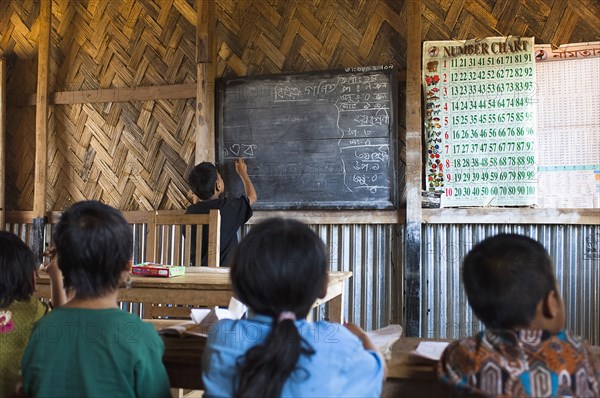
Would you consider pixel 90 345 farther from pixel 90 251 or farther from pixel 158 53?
pixel 158 53

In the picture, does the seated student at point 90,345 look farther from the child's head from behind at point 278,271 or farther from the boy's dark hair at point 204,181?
the boy's dark hair at point 204,181

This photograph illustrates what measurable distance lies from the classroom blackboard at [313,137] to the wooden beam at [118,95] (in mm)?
347

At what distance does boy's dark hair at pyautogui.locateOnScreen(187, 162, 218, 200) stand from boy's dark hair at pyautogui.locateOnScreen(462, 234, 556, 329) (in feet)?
8.55

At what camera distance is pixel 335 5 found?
13.8 ft

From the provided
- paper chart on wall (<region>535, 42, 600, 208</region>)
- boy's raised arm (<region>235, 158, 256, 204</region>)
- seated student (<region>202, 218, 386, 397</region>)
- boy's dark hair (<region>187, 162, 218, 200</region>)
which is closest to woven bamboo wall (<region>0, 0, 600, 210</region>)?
paper chart on wall (<region>535, 42, 600, 208</region>)

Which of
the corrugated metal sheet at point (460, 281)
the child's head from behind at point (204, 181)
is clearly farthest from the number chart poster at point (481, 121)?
the child's head from behind at point (204, 181)

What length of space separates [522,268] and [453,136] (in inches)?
108

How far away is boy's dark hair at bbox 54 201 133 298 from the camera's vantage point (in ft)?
4.80

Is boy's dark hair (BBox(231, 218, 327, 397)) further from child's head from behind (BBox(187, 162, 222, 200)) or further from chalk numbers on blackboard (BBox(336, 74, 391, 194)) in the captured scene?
chalk numbers on blackboard (BBox(336, 74, 391, 194))

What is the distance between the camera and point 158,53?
4.58 metres

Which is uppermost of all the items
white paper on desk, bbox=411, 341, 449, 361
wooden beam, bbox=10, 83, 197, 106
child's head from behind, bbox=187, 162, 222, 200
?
wooden beam, bbox=10, 83, 197, 106

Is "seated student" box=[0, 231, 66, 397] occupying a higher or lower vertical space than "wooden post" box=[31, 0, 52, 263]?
lower

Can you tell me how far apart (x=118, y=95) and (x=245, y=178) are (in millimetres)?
1343

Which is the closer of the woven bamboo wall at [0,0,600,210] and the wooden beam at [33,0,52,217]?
the woven bamboo wall at [0,0,600,210]
